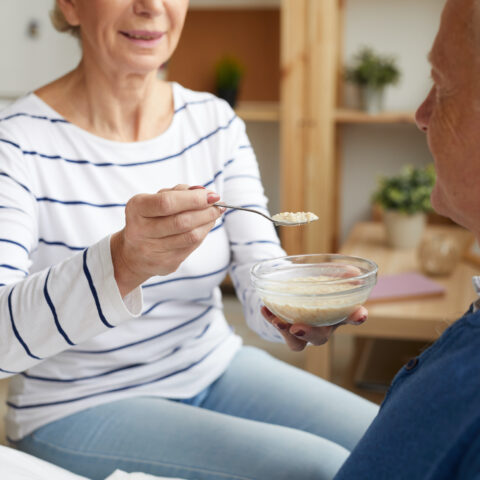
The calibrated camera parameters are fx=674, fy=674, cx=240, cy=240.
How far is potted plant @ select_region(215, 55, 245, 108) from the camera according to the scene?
125 inches

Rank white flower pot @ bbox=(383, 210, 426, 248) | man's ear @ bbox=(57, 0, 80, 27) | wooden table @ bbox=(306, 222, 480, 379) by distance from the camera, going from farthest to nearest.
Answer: white flower pot @ bbox=(383, 210, 426, 248), wooden table @ bbox=(306, 222, 480, 379), man's ear @ bbox=(57, 0, 80, 27)

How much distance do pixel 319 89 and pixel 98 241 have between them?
75.7 inches

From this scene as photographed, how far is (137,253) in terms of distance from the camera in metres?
0.93

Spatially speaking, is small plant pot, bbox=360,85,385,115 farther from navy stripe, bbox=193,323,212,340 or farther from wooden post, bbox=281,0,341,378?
navy stripe, bbox=193,323,212,340

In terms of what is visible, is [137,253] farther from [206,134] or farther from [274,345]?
[274,345]

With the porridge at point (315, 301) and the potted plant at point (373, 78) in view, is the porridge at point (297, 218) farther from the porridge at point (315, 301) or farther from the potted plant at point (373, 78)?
the potted plant at point (373, 78)

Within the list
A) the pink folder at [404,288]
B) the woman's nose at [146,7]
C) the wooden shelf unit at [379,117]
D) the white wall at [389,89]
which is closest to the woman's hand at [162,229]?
the woman's nose at [146,7]

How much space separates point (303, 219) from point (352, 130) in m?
2.44

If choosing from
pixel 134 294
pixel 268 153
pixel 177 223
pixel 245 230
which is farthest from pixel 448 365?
pixel 268 153

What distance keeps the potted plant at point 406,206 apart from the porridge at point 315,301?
1676mm

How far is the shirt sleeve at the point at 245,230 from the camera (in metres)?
1.35

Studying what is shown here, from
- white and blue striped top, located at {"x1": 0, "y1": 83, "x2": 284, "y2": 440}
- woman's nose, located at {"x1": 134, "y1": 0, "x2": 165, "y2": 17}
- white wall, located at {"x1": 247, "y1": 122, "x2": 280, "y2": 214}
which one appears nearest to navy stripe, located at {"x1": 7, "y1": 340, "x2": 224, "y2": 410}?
white and blue striped top, located at {"x1": 0, "y1": 83, "x2": 284, "y2": 440}

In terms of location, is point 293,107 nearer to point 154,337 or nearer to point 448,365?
point 154,337

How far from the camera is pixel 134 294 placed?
1.00 m
